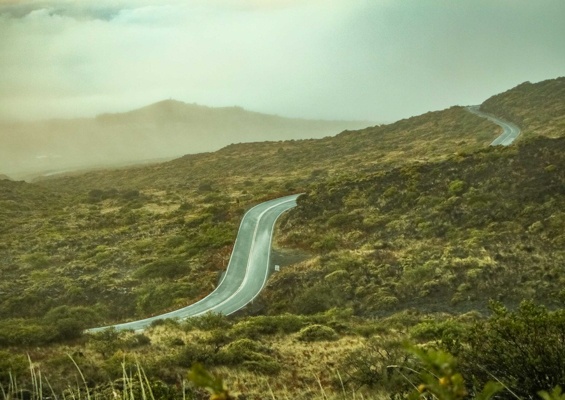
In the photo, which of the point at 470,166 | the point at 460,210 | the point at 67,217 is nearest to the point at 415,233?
the point at 460,210

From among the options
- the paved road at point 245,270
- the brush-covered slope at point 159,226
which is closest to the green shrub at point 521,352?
the paved road at point 245,270

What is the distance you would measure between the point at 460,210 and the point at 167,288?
1978 centimetres

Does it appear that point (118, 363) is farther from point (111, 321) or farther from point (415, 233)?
point (415, 233)

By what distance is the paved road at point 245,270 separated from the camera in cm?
2583

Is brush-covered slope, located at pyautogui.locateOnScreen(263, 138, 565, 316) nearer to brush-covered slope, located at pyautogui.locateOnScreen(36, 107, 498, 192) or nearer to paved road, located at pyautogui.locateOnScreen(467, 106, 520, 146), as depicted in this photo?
brush-covered slope, located at pyautogui.locateOnScreen(36, 107, 498, 192)

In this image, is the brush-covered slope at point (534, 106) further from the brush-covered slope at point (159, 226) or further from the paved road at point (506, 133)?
the brush-covered slope at point (159, 226)

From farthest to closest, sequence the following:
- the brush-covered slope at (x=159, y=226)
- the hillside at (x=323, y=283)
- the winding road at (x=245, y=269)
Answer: the brush-covered slope at (x=159, y=226), the winding road at (x=245, y=269), the hillside at (x=323, y=283)

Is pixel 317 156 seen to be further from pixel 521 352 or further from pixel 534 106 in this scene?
pixel 521 352

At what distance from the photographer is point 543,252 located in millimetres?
21438

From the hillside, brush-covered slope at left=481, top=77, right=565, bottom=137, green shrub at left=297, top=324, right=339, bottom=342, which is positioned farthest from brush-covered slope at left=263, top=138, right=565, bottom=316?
brush-covered slope at left=481, top=77, right=565, bottom=137

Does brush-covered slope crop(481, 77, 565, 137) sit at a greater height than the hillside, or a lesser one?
greater

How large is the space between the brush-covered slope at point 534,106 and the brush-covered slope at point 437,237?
27.9 m

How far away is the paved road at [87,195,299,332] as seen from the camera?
25.8 metres

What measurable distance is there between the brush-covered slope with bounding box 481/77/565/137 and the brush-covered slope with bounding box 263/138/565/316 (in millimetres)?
27857
